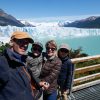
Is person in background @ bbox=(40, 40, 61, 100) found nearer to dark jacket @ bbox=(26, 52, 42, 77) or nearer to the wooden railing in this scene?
dark jacket @ bbox=(26, 52, 42, 77)

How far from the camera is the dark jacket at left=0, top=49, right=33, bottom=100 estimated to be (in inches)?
97.7

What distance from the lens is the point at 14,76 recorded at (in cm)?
255

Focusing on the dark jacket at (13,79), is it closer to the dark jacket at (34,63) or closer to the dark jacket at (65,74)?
the dark jacket at (34,63)

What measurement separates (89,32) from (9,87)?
9923cm

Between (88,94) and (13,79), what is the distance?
4939mm

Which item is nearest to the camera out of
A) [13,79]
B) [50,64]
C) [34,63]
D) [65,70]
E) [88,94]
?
[13,79]

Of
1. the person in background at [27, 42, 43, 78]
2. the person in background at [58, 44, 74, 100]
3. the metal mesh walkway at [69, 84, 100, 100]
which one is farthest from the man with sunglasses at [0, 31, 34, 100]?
the metal mesh walkway at [69, 84, 100, 100]

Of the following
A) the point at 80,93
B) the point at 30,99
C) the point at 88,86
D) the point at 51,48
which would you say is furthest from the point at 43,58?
the point at 88,86

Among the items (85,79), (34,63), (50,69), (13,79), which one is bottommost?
(85,79)

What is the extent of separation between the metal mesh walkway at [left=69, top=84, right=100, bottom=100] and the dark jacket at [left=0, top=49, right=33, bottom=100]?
4388mm

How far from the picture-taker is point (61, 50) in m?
4.55

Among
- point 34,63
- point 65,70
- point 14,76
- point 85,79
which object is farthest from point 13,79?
point 85,79

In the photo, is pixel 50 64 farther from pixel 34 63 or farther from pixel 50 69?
pixel 34 63

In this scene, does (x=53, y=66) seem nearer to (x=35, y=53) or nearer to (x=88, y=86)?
(x=35, y=53)
